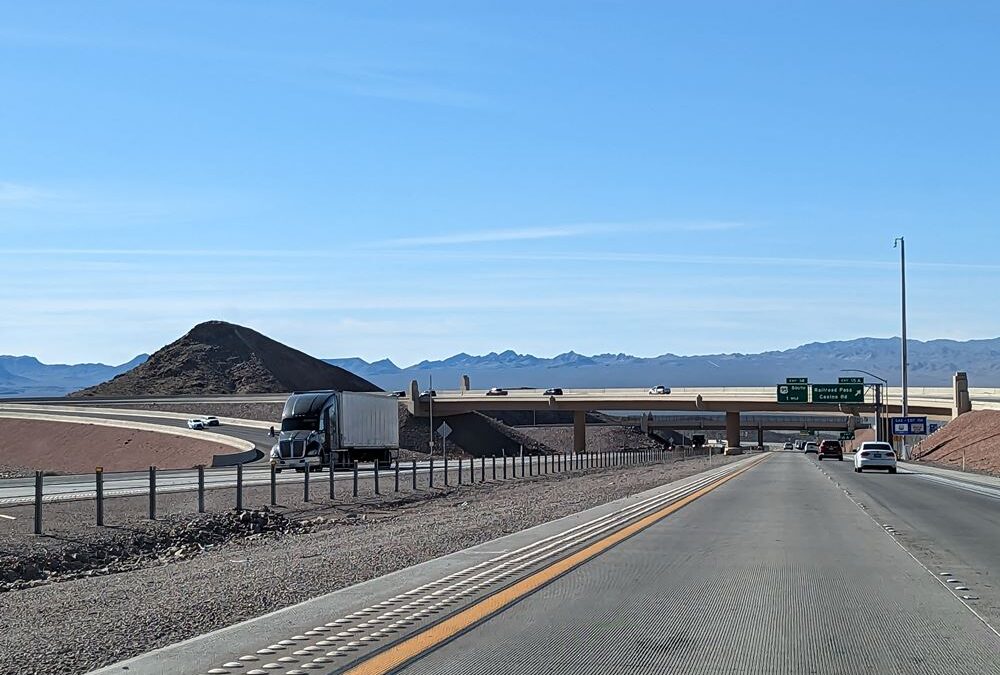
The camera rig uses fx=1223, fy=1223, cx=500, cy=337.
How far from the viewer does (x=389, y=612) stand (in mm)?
11172

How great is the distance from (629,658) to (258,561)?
9.19m

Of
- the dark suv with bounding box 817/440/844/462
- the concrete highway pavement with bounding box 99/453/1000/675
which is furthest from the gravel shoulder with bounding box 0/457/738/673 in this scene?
the dark suv with bounding box 817/440/844/462

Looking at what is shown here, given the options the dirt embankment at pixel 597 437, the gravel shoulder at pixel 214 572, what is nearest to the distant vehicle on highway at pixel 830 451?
the dirt embankment at pixel 597 437

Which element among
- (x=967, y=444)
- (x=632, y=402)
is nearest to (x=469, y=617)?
(x=967, y=444)

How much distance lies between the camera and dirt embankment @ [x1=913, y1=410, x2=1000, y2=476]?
6738 centimetres

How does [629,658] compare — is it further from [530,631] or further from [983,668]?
[983,668]

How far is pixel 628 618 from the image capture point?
1085 cm

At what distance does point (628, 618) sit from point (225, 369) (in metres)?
160

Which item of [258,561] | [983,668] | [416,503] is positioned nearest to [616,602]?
[983,668]

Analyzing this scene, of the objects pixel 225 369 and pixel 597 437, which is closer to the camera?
pixel 597 437

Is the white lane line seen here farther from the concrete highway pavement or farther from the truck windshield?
the truck windshield

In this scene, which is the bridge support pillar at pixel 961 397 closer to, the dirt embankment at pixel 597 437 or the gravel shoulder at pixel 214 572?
the dirt embankment at pixel 597 437

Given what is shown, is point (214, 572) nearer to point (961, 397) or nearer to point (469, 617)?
point (469, 617)

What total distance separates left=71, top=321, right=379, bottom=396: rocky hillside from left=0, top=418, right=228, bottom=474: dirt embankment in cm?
5341
